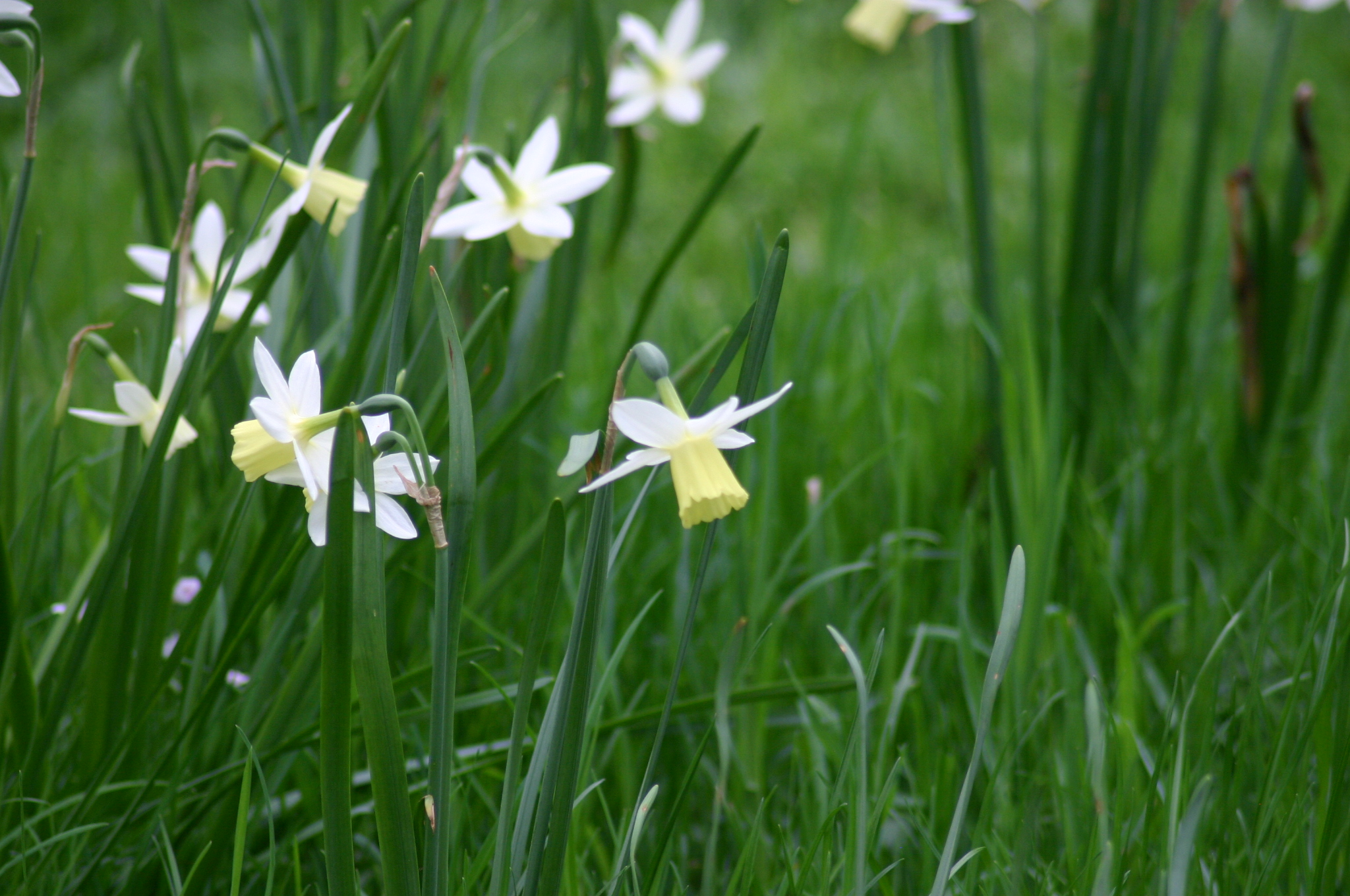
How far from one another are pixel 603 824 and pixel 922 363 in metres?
Answer: 1.04

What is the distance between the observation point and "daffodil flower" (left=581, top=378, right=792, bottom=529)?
48 centimetres

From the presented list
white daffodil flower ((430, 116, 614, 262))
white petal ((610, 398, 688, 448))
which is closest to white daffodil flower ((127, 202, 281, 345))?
white daffodil flower ((430, 116, 614, 262))

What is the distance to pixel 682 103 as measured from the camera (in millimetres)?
1123

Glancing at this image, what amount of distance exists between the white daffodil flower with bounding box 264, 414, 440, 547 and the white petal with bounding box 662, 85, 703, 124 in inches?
27.4

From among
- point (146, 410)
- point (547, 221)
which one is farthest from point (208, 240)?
point (547, 221)

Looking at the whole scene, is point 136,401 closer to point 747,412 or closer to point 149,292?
point 149,292

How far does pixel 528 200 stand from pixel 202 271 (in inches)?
12.5

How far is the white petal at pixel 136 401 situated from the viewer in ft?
2.11

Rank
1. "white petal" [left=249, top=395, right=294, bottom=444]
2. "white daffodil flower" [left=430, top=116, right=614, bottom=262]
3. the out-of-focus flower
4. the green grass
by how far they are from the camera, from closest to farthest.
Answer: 1. "white petal" [left=249, top=395, right=294, bottom=444]
2. the green grass
3. "white daffodil flower" [left=430, top=116, right=614, bottom=262]
4. the out-of-focus flower

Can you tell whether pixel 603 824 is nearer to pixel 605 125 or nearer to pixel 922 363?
pixel 605 125

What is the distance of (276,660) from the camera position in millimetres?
704

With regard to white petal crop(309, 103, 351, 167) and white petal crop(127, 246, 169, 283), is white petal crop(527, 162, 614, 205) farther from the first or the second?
white petal crop(127, 246, 169, 283)

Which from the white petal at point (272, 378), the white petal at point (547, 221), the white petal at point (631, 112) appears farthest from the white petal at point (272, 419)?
the white petal at point (631, 112)

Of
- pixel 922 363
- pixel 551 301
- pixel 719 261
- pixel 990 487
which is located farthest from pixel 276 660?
pixel 719 261
